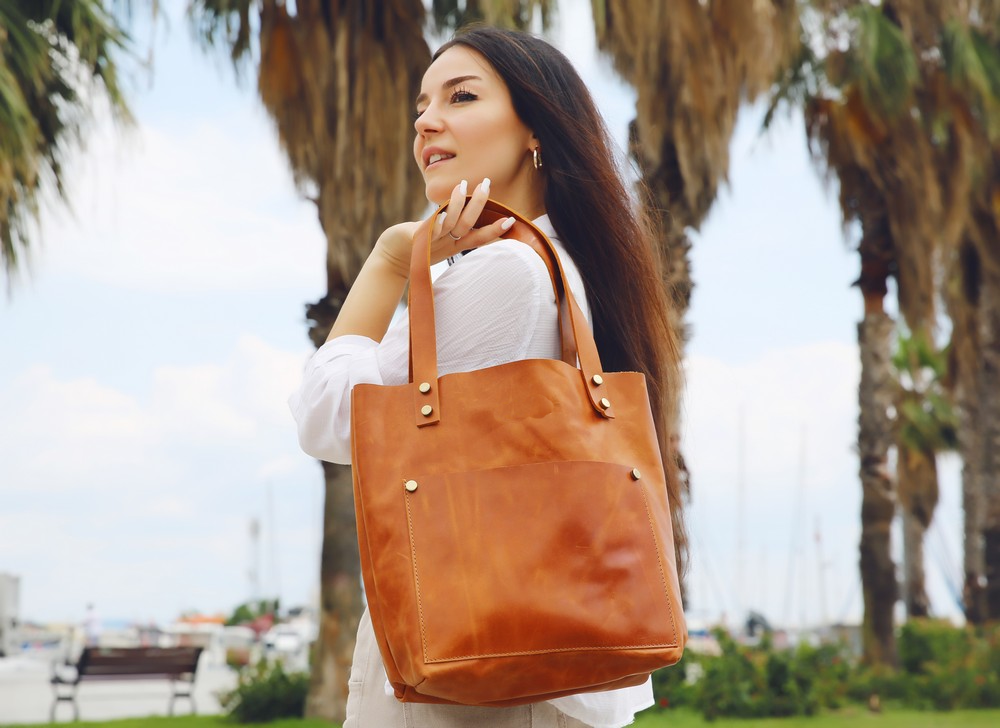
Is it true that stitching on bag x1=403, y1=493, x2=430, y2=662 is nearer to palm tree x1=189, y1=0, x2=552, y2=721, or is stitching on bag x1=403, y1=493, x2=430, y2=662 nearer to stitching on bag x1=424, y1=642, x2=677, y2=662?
stitching on bag x1=424, y1=642, x2=677, y2=662

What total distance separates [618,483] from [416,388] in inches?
11.6

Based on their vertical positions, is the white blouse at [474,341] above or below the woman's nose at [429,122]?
below

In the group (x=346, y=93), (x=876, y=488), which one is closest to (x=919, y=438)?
(x=876, y=488)

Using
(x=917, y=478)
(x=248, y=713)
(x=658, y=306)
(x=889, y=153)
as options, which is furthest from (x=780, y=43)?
(x=917, y=478)

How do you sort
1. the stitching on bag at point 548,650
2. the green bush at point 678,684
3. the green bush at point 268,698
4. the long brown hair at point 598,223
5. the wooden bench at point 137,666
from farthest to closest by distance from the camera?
1. the wooden bench at point 137,666
2. the green bush at point 678,684
3. the green bush at point 268,698
4. the long brown hair at point 598,223
5. the stitching on bag at point 548,650

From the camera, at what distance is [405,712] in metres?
1.51

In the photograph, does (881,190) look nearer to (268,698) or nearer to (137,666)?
(268,698)

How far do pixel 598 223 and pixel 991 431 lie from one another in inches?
544

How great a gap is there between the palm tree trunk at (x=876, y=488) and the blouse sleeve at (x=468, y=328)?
38.4 ft

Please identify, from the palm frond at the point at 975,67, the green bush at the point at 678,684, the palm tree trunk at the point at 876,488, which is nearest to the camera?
the green bush at the point at 678,684

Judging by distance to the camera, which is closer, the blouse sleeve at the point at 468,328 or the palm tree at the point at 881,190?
the blouse sleeve at the point at 468,328

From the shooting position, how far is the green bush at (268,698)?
9.47m

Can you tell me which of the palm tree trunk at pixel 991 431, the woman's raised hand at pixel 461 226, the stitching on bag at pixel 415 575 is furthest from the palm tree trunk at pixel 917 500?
the stitching on bag at pixel 415 575

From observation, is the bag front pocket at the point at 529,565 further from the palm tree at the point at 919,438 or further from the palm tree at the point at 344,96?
the palm tree at the point at 919,438
